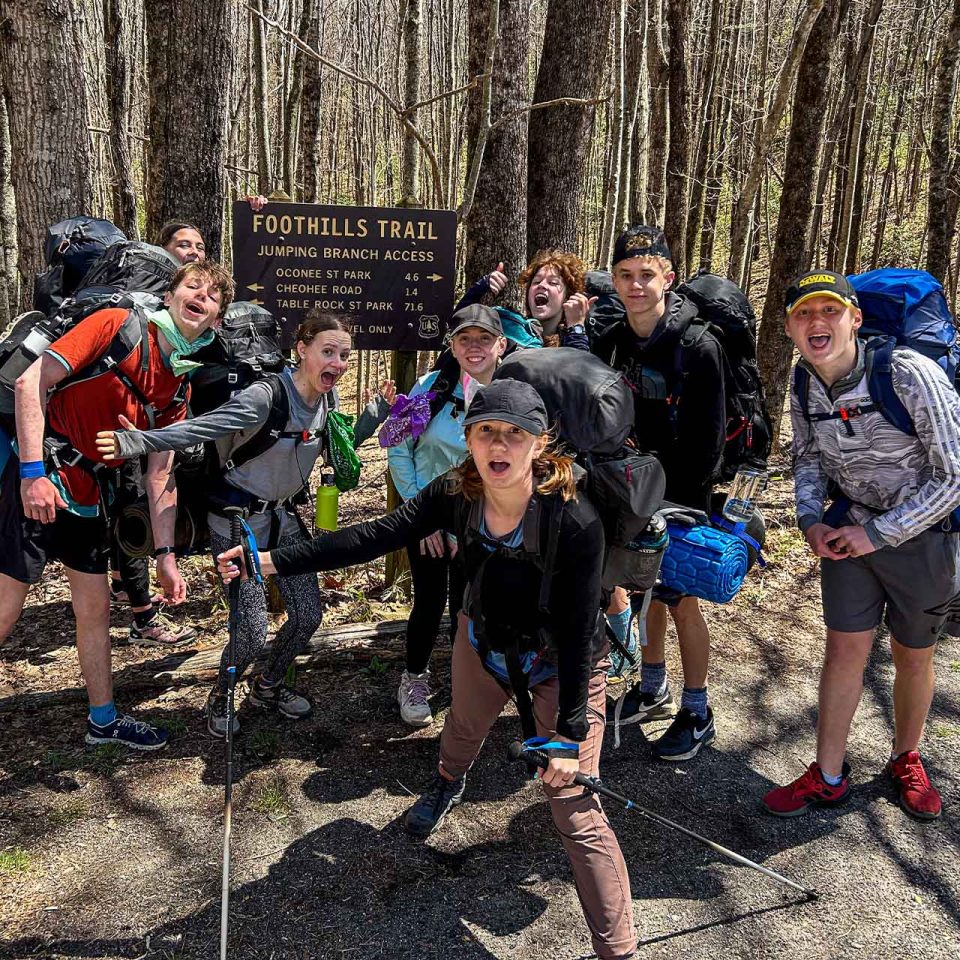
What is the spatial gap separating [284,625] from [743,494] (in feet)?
7.20

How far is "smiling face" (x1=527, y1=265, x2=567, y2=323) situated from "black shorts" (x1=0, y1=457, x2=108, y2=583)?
2.24 meters

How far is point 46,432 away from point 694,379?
2658 mm

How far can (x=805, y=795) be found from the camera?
11.9 ft

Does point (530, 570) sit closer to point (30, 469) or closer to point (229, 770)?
point (229, 770)

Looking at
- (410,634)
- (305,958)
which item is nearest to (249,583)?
(410,634)

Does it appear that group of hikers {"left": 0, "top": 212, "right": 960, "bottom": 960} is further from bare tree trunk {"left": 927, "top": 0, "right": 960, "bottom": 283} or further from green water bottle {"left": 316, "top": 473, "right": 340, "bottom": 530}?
bare tree trunk {"left": 927, "top": 0, "right": 960, "bottom": 283}

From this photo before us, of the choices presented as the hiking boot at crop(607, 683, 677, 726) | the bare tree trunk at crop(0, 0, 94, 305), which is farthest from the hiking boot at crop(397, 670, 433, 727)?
the bare tree trunk at crop(0, 0, 94, 305)

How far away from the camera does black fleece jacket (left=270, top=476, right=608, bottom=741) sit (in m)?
2.69

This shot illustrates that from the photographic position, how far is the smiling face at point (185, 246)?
4285 millimetres

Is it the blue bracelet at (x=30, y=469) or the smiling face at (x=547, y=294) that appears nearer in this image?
the blue bracelet at (x=30, y=469)

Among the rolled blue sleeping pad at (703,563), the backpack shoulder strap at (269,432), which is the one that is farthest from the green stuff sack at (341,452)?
the rolled blue sleeping pad at (703,563)

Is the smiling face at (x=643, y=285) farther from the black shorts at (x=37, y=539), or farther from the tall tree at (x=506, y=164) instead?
the black shorts at (x=37, y=539)

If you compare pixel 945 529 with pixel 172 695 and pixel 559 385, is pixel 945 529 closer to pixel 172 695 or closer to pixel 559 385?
pixel 559 385

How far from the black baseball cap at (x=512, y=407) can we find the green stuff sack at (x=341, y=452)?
163cm
